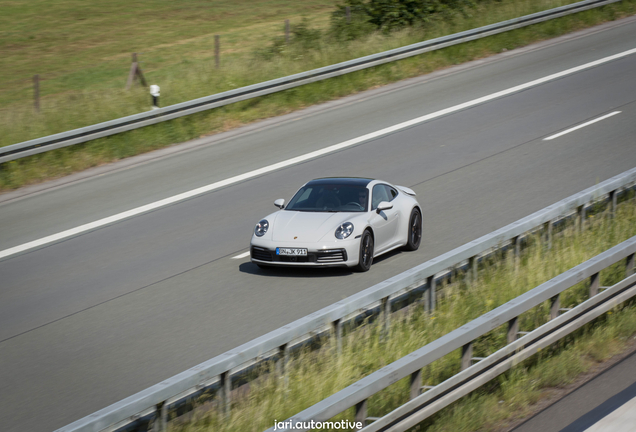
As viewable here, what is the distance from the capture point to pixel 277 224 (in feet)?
38.5

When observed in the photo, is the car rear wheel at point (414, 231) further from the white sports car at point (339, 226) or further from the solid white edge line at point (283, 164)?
the solid white edge line at point (283, 164)

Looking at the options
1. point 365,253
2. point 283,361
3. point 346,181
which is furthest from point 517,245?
point 283,361

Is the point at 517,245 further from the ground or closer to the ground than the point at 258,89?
further from the ground

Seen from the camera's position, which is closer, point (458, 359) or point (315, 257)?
point (458, 359)

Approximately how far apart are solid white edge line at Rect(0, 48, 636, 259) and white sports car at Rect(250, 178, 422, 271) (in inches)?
144

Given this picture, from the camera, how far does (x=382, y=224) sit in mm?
11977

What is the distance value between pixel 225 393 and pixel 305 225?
6.14 m

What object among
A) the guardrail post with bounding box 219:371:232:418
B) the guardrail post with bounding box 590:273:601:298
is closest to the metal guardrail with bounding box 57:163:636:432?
the guardrail post with bounding box 219:371:232:418

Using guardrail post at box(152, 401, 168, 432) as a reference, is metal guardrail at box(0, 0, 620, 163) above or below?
below

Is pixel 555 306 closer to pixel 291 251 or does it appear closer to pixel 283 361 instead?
pixel 283 361

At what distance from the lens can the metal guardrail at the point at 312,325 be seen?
4.78 m

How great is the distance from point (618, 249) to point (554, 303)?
1.25m

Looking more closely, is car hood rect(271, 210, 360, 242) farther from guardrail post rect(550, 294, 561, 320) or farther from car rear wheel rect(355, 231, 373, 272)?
guardrail post rect(550, 294, 561, 320)

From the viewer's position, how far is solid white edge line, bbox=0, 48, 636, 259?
44.9 feet
